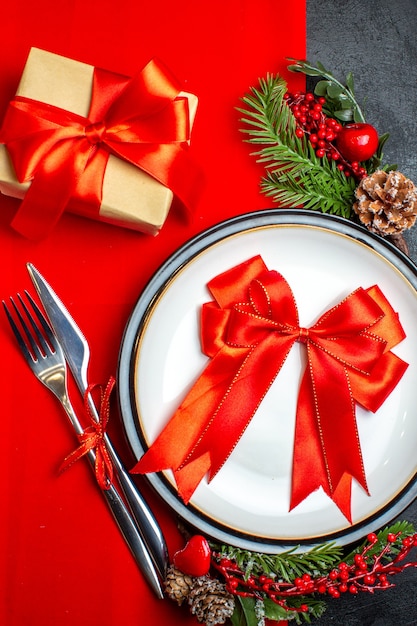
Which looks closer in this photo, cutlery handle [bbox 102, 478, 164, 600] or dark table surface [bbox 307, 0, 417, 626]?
cutlery handle [bbox 102, 478, 164, 600]

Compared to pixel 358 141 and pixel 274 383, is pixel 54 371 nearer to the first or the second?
pixel 274 383

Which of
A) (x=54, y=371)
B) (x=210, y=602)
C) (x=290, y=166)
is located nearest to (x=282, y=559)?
(x=210, y=602)

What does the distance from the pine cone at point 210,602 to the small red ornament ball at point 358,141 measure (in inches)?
18.8

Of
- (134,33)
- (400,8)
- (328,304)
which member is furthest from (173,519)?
(400,8)

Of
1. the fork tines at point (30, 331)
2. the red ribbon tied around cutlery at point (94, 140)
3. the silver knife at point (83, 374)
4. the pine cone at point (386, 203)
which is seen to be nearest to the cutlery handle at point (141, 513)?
the silver knife at point (83, 374)

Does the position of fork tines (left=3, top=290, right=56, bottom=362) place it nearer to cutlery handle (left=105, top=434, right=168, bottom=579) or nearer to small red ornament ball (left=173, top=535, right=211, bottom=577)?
cutlery handle (left=105, top=434, right=168, bottom=579)

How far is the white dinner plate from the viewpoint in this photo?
2.37 ft

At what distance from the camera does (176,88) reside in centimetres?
74

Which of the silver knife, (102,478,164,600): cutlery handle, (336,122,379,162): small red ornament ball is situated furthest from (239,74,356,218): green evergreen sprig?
(102,478,164,600): cutlery handle

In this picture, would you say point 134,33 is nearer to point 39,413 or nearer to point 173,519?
point 39,413

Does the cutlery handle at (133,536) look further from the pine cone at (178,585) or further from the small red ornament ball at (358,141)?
the small red ornament ball at (358,141)

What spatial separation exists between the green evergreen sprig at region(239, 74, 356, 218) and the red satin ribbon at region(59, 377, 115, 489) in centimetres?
29

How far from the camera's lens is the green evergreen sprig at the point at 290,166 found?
0.80 meters

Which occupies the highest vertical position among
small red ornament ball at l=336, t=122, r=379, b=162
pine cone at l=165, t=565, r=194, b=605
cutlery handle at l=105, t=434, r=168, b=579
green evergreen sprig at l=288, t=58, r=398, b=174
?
green evergreen sprig at l=288, t=58, r=398, b=174
